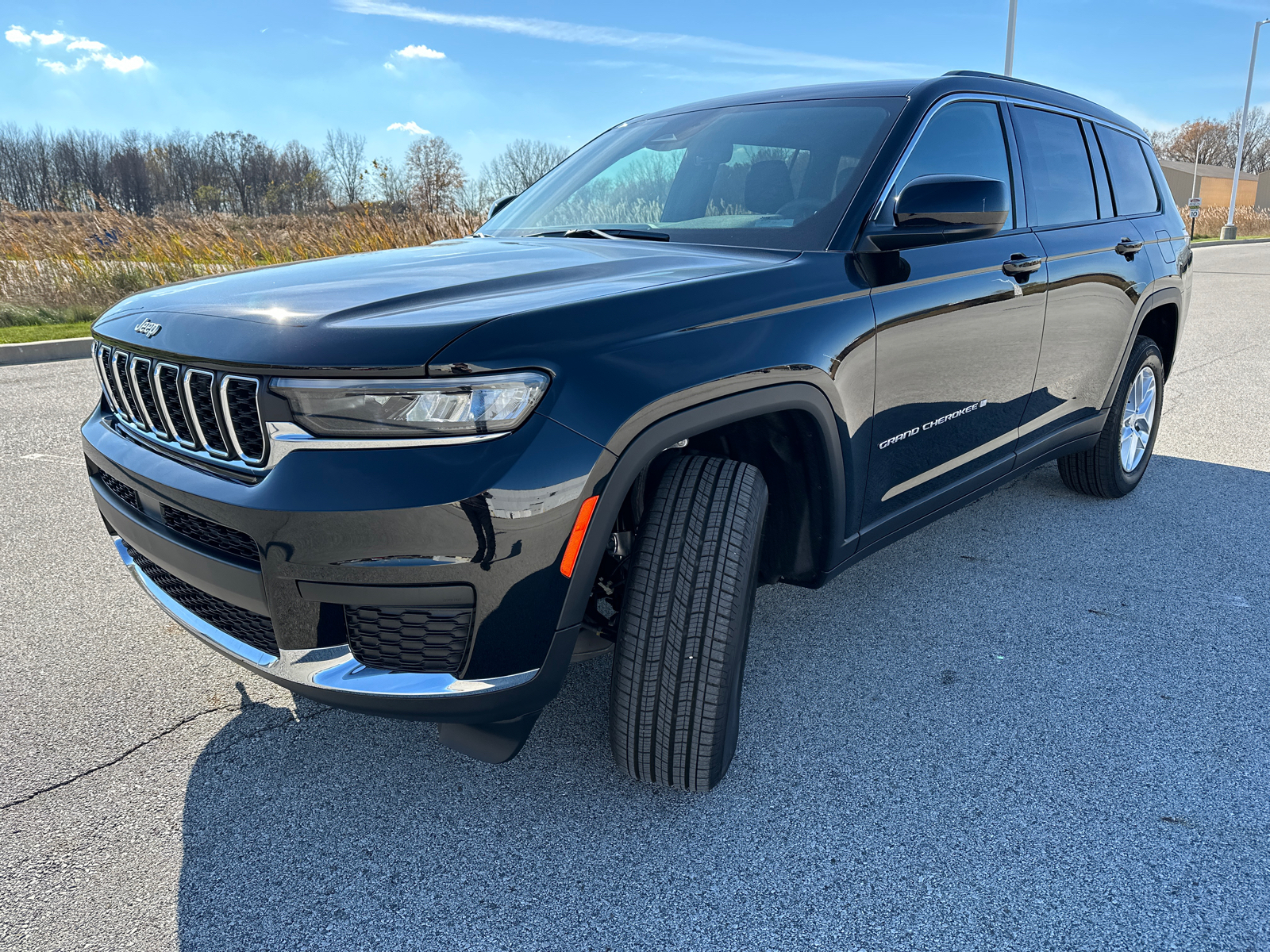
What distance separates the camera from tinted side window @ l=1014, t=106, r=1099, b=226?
331 cm

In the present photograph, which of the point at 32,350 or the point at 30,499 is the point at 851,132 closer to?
the point at 30,499

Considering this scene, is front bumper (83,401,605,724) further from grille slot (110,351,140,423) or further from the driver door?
the driver door

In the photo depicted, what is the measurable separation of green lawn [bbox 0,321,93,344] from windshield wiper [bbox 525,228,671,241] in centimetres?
916

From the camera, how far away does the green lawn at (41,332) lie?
32.5 ft

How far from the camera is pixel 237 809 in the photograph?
2.11 metres

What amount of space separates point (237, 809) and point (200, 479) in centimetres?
86

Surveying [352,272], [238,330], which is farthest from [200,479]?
[352,272]

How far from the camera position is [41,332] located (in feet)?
34.0

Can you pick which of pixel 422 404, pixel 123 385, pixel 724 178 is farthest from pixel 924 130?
pixel 123 385

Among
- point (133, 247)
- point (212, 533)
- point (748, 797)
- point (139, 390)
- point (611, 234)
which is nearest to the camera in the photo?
point (212, 533)

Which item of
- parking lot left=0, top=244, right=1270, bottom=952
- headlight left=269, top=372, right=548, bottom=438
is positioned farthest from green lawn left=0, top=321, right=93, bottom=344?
headlight left=269, top=372, right=548, bottom=438

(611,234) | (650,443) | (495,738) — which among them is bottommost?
(495,738)

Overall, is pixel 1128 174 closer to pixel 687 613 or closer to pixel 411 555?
pixel 687 613

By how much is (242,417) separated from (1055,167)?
3.23 m
